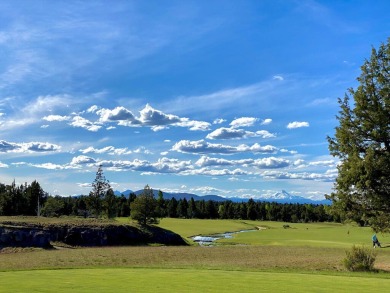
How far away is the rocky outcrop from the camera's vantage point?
54219 millimetres

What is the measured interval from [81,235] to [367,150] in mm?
46311

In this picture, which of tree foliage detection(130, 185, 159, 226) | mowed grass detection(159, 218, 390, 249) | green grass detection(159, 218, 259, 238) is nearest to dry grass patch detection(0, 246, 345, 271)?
mowed grass detection(159, 218, 390, 249)

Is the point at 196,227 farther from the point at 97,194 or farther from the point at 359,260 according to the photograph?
the point at 359,260

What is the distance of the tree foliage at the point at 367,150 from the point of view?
88.0 ft

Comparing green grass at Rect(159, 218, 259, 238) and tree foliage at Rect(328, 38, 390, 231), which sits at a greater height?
tree foliage at Rect(328, 38, 390, 231)

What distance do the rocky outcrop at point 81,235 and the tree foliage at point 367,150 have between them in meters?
41.0

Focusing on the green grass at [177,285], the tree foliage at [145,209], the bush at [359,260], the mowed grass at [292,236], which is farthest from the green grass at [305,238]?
the green grass at [177,285]

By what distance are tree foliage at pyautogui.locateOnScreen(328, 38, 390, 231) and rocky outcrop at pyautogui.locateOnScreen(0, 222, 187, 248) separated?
41.0 m

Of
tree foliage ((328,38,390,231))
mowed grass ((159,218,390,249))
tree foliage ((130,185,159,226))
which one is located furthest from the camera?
tree foliage ((130,185,159,226))

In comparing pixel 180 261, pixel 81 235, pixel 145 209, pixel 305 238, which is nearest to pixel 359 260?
pixel 180 261

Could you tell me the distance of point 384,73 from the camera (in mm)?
28688

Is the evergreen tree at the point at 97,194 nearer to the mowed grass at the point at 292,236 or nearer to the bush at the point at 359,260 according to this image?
the mowed grass at the point at 292,236

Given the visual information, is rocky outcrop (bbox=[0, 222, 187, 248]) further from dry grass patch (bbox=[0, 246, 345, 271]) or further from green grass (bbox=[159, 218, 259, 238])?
green grass (bbox=[159, 218, 259, 238])

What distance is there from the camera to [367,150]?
88.5ft
